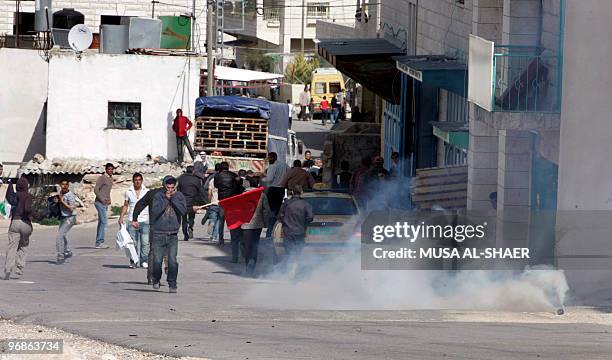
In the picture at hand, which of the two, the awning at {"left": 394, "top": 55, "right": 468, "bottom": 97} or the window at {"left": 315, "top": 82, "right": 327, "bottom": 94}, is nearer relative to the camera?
the awning at {"left": 394, "top": 55, "right": 468, "bottom": 97}

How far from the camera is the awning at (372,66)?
34.7m

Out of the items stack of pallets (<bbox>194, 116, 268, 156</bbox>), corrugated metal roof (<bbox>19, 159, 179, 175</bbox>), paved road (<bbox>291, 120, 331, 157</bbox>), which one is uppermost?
stack of pallets (<bbox>194, 116, 268, 156</bbox>)

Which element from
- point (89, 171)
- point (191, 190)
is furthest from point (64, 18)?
point (191, 190)

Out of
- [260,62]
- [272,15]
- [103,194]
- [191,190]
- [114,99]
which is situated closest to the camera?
[191,190]

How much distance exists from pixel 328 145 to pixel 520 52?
67.1 feet

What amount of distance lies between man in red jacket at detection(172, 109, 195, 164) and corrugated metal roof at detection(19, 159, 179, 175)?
797mm

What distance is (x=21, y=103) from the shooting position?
4306cm

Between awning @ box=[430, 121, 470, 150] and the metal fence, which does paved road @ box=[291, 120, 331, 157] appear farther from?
awning @ box=[430, 121, 470, 150]

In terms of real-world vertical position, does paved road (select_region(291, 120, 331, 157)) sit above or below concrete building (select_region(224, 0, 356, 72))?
below

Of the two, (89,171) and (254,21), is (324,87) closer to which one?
(254,21)

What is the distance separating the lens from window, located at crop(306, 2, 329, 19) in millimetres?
81188

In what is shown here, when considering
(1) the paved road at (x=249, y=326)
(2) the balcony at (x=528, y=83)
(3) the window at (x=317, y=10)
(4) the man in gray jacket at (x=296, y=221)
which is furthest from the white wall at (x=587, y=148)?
(3) the window at (x=317, y=10)

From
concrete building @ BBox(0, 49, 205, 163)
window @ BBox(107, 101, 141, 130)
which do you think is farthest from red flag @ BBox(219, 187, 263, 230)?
window @ BBox(107, 101, 141, 130)

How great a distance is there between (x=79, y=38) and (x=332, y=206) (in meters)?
19.3
